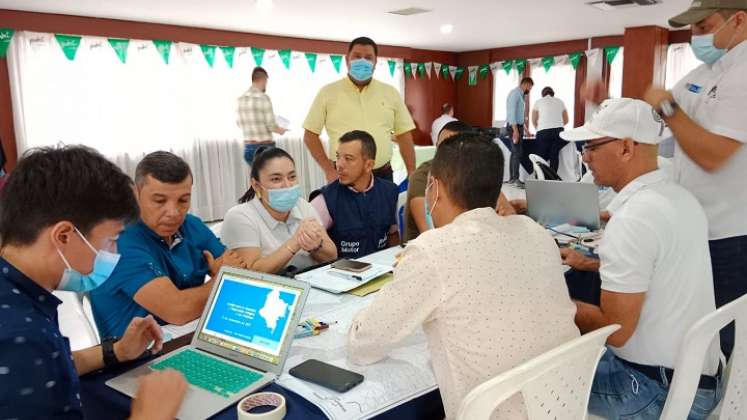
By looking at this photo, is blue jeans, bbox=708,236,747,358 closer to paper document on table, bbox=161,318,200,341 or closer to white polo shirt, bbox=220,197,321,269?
white polo shirt, bbox=220,197,321,269

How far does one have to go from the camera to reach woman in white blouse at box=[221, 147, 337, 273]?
7.33 feet

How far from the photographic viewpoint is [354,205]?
9.32ft

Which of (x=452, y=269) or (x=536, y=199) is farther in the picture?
(x=536, y=199)

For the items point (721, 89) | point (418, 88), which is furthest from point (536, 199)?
point (418, 88)

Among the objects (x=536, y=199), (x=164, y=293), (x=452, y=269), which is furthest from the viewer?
(x=536, y=199)

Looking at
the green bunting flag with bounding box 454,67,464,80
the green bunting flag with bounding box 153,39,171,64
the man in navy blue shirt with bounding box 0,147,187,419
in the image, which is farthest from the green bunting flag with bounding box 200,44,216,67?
the man in navy blue shirt with bounding box 0,147,187,419

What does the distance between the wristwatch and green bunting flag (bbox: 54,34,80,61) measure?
6112mm

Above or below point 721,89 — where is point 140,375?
below

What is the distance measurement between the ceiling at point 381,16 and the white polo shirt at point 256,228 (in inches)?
146

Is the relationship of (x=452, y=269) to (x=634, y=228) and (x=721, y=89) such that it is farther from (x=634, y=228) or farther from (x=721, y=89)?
(x=721, y=89)

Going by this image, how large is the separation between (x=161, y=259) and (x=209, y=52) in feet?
19.2

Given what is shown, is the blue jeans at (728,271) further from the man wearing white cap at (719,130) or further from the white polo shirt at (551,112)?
the white polo shirt at (551,112)

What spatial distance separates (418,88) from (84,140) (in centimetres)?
624

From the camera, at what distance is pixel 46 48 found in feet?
19.1
